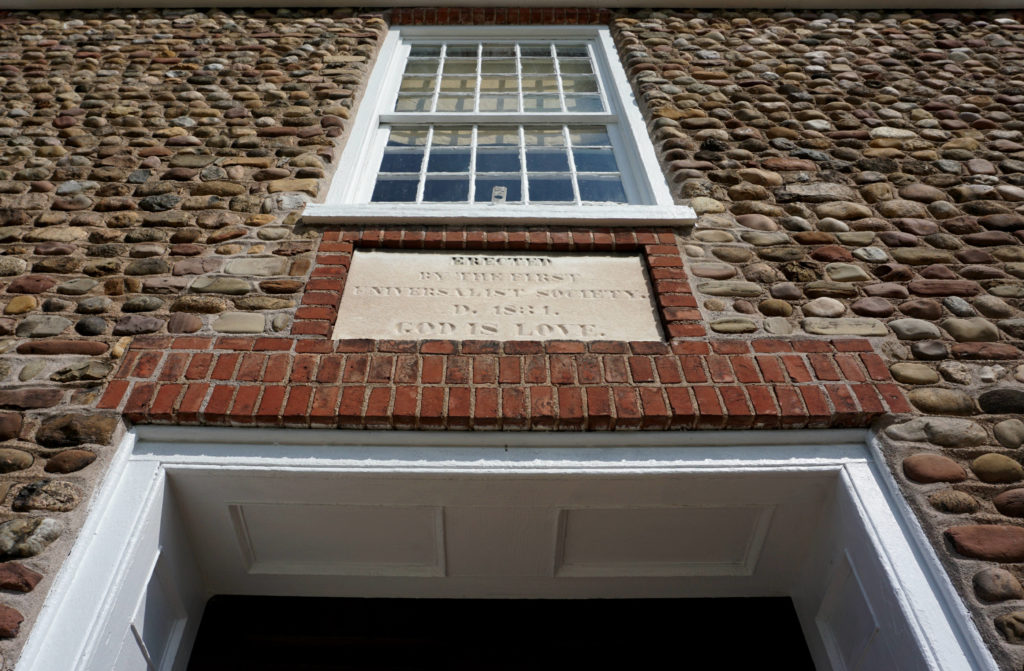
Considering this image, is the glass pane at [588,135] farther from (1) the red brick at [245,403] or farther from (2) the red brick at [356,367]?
(1) the red brick at [245,403]

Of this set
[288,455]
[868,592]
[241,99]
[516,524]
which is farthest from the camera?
[241,99]

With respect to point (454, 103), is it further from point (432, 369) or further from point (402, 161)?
point (432, 369)

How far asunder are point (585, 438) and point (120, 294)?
2.27m

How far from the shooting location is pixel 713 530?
8.07ft

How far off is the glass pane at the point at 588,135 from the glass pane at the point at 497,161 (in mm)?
467

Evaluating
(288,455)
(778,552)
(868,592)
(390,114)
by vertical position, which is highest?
(390,114)

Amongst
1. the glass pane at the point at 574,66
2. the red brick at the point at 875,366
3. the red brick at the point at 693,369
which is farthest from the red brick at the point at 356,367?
the glass pane at the point at 574,66

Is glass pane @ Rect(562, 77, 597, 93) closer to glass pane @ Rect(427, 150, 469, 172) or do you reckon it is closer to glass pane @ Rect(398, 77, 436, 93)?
glass pane @ Rect(398, 77, 436, 93)

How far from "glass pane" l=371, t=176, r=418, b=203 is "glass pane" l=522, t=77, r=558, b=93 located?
1687 millimetres

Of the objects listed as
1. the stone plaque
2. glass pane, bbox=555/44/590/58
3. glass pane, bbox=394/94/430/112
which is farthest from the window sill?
glass pane, bbox=555/44/590/58

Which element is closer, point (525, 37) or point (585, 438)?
point (585, 438)

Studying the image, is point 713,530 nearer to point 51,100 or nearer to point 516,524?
point 516,524

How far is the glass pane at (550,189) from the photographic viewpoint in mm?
3604

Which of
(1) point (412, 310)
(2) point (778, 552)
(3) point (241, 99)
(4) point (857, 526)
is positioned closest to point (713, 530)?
(2) point (778, 552)
